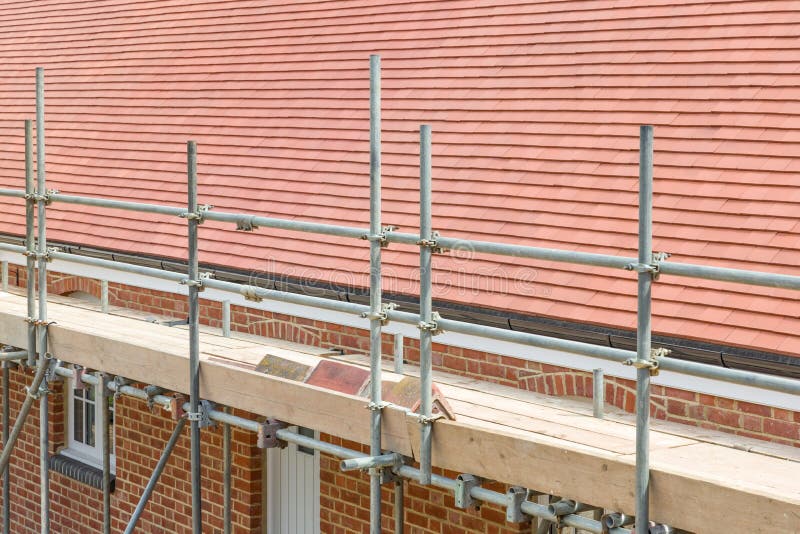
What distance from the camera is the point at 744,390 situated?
642cm

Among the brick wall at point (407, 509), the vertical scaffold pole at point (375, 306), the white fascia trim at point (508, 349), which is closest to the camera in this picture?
the vertical scaffold pole at point (375, 306)

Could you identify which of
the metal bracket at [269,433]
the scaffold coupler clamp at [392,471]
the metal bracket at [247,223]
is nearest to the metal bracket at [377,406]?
the scaffold coupler clamp at [392,471]

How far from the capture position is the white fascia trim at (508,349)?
6.41 meters

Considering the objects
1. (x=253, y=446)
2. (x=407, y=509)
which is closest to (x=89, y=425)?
(x=253, y=446)

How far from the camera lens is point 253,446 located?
32.9ft

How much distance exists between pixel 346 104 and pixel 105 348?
326 centimetres

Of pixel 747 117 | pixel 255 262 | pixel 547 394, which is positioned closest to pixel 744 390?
pixel 547 394

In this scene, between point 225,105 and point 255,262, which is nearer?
point 255,262

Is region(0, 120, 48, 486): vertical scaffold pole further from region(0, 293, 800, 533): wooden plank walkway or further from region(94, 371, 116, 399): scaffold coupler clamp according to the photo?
region(94, 371, 116, 399): scaffold coupler clamp

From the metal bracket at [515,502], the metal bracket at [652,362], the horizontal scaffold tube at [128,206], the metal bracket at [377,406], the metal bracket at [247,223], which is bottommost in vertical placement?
the metal bracket at [515,502]

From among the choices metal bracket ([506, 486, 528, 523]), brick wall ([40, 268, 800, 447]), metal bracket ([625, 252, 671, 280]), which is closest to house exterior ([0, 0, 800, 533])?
brick wall ([40, 268, 800, 447])

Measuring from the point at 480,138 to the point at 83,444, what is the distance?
5876 mm

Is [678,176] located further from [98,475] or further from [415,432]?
[98,475]

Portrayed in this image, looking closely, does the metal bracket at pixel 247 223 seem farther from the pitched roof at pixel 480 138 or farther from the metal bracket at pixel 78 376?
the metal bracket at pixel 78 376
